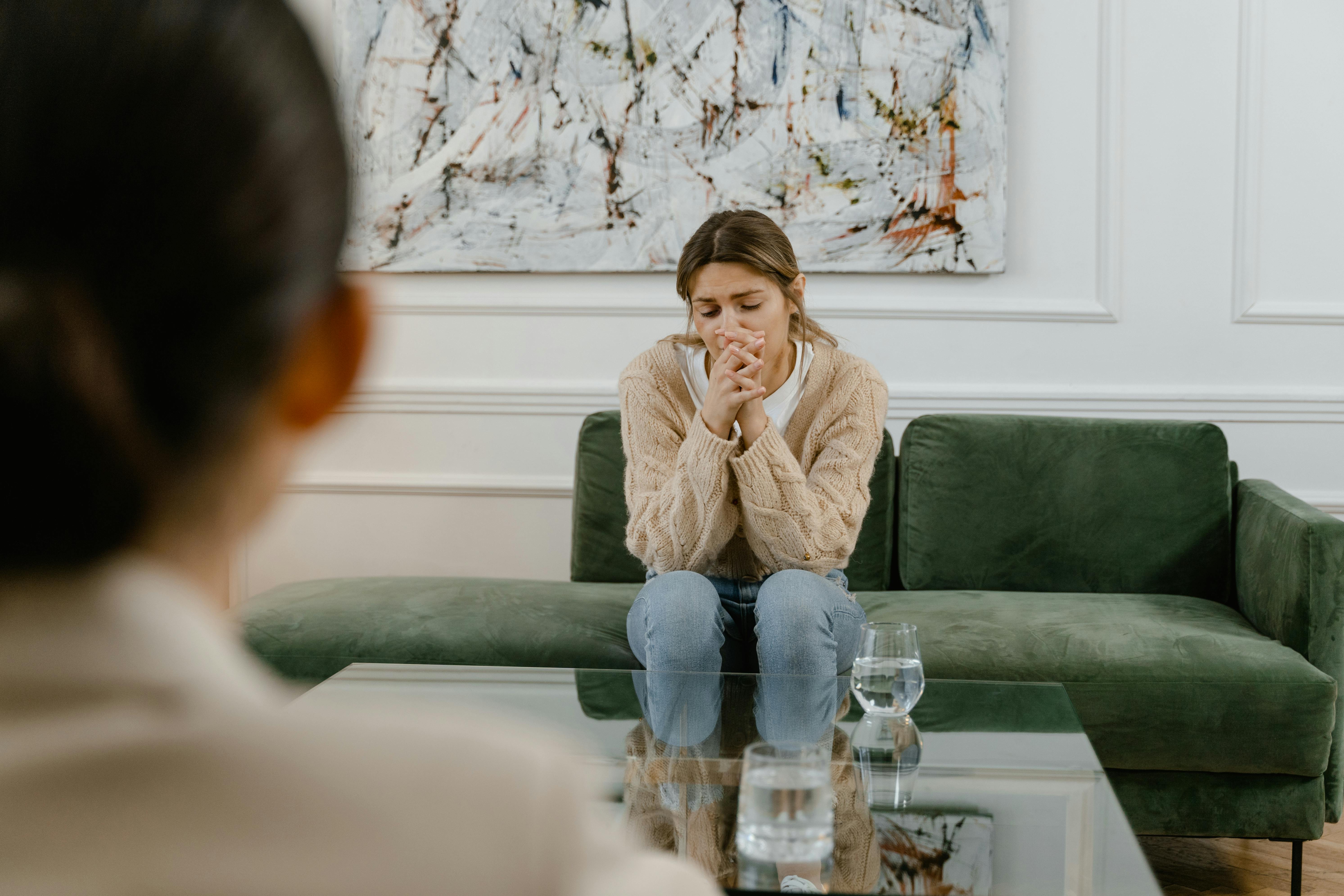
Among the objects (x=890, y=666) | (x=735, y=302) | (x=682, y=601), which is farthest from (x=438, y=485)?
(x=890, y=666)

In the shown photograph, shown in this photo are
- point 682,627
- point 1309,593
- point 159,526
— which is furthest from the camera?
point 1309,593

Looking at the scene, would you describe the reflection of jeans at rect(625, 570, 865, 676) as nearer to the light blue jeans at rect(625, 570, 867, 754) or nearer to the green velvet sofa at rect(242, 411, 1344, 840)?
the light blue jeans at rect(625, 570, 867, 754)

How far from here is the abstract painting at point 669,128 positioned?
8.61 ft

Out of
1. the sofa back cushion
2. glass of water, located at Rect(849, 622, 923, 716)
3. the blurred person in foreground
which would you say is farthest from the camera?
the sofa back cushion

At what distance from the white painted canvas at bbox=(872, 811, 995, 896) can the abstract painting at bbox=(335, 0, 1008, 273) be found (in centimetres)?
177

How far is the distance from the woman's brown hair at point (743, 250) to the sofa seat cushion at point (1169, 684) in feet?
2.18

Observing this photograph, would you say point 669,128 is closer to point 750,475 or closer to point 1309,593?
point 750,475

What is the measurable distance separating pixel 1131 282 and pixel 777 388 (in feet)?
3.84

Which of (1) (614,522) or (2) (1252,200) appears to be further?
(2) (1252,200)

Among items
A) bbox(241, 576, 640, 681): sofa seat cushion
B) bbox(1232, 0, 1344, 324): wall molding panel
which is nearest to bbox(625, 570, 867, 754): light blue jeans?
bbox(241, 576, 640, 681): sofa seat cushion

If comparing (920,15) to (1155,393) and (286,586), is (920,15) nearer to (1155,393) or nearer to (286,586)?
(1155,393)

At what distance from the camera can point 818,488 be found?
184cm

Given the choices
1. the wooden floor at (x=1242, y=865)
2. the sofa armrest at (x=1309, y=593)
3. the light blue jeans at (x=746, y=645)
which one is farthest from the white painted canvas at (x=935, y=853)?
the sofa armrest at (x=1309, y=593)

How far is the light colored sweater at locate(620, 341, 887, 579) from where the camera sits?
5.75 feet
